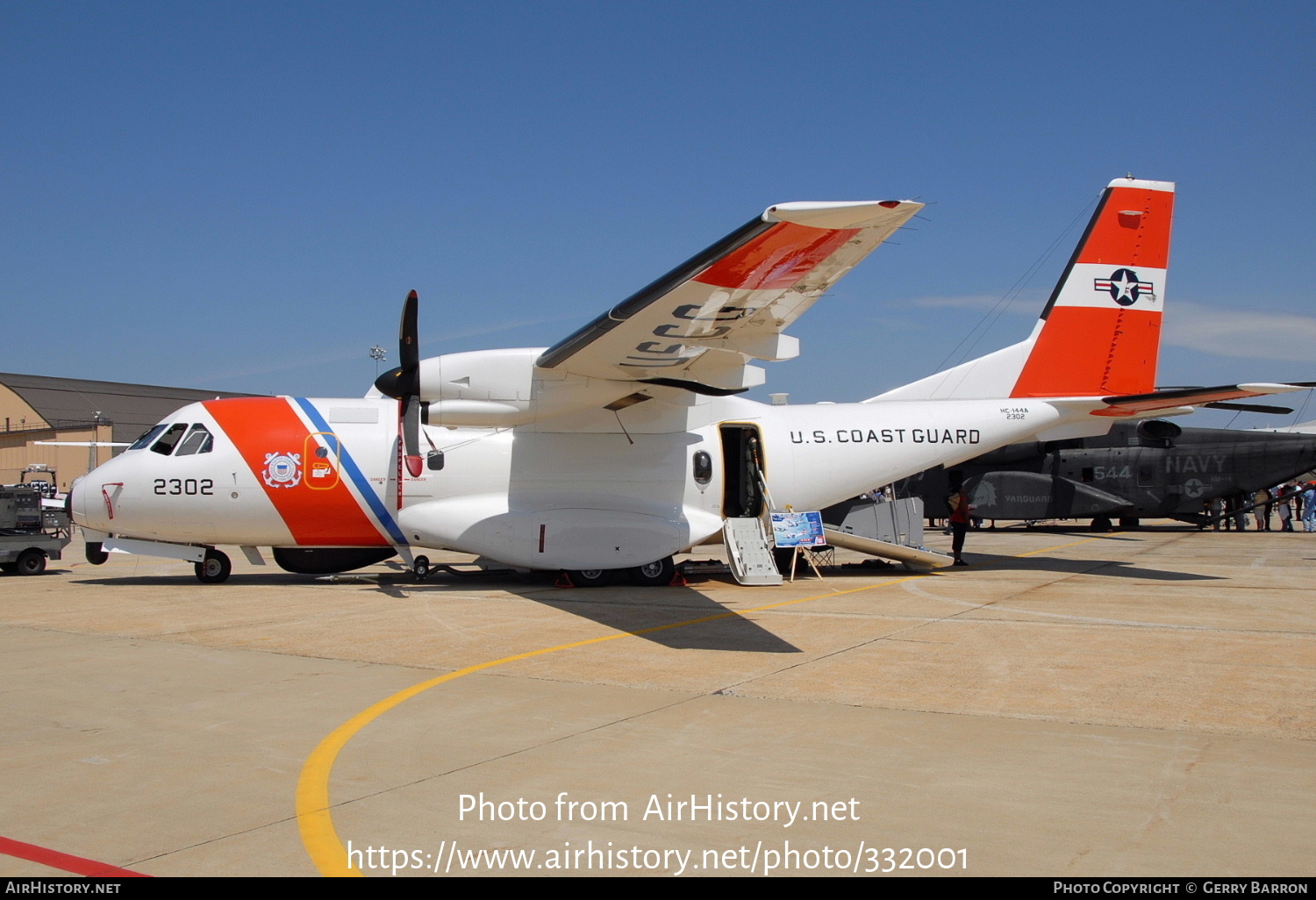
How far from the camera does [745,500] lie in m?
15.4

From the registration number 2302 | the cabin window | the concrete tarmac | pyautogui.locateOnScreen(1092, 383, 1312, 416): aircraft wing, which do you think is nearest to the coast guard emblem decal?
the registration number 2302

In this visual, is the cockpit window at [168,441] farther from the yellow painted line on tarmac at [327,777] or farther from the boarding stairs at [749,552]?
the boarding stairs at [749,552]

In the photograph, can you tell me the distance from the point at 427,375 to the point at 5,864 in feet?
30.7

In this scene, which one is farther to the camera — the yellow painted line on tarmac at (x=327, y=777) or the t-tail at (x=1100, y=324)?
the t-tail at (x=1100, y=324)

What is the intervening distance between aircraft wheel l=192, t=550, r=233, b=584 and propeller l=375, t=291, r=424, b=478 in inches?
165

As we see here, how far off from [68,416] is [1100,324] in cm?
6085

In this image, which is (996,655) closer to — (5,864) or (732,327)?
(732,327)

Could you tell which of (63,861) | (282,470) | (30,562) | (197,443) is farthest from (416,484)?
(63,861)

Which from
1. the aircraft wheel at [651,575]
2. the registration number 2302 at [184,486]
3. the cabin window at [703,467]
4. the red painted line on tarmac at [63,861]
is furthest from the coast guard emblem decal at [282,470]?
the red painted line on tarmac at [63,861]

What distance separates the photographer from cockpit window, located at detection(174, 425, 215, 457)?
1420cm

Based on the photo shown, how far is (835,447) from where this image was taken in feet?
51.5

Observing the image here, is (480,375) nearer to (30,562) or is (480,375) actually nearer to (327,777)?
(327,777)

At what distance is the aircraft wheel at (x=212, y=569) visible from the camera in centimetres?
1493

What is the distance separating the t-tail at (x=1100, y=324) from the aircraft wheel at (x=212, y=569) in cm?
1312
